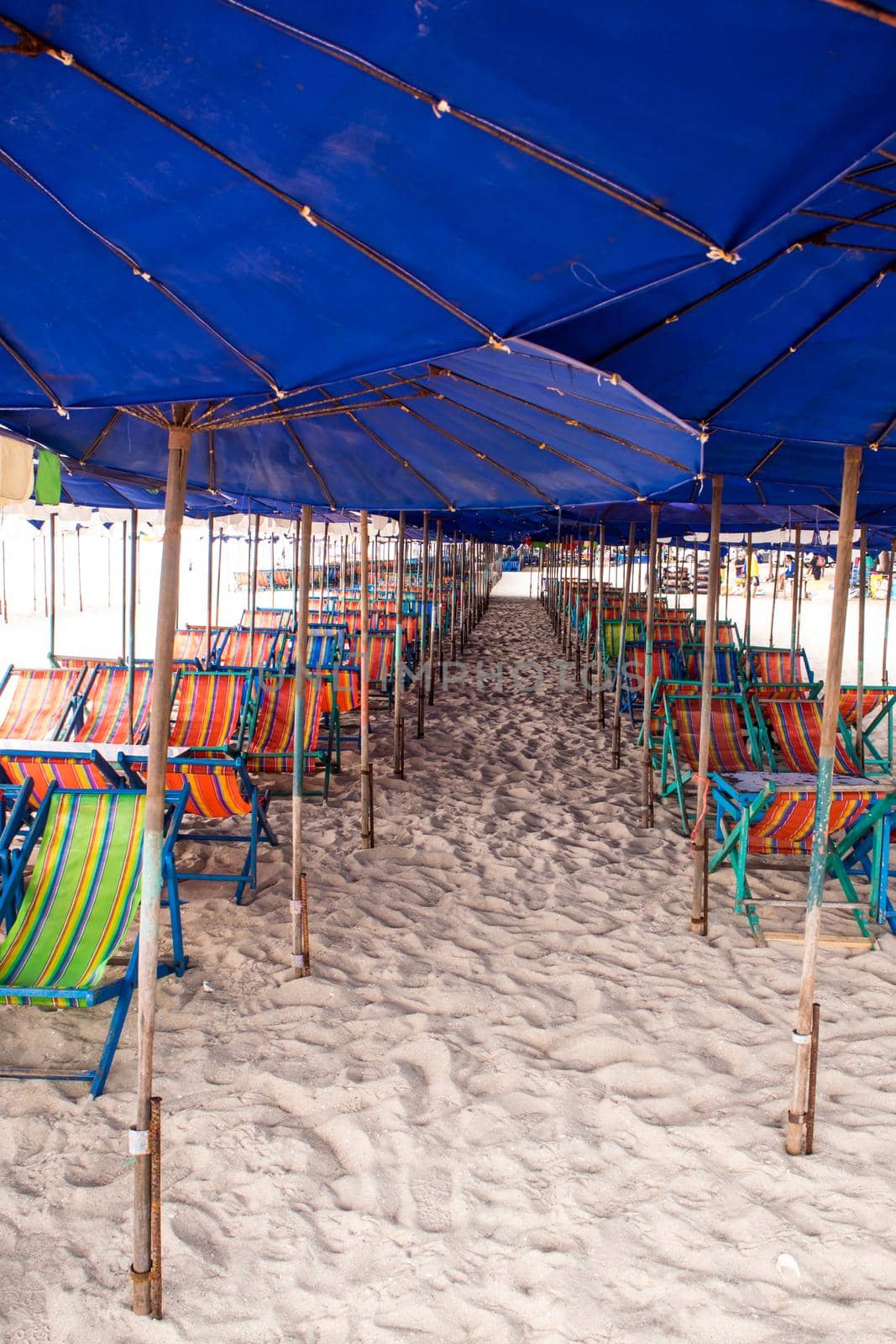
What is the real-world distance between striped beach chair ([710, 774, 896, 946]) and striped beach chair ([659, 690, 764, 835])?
937 mm

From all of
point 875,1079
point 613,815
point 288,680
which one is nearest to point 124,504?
point 288,680

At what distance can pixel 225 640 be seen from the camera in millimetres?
9492

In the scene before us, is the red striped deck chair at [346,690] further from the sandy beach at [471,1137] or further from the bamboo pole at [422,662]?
the sandy beach at [471,1137]

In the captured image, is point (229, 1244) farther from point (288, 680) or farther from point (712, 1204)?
point (288, 680)

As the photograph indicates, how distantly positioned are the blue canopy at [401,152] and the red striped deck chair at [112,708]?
167 inches

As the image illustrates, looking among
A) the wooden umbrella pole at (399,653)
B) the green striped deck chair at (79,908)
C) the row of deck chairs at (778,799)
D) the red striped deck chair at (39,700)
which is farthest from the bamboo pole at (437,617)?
the green striped deck chair at (79,908)

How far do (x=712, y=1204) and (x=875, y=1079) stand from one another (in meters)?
0.95

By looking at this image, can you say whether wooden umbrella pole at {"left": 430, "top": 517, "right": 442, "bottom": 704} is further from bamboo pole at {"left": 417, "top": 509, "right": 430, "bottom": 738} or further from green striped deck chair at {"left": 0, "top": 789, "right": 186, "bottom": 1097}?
green striped deck chair at {"left": 0, "top": 789, "right": 186, "bottom": 1097}

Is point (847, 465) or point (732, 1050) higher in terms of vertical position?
point (847, 465)

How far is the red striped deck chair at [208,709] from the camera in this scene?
6.11m

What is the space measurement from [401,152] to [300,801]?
2855 mm

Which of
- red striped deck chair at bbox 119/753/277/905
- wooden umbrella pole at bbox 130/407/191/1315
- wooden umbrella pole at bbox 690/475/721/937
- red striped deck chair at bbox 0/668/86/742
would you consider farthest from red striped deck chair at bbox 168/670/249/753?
wooden umbrella pole at bbox 130/407/191/1315

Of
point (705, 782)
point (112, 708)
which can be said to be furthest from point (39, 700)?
point (705, 782)

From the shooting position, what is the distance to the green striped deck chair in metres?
2.90
